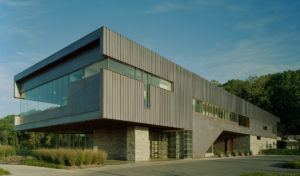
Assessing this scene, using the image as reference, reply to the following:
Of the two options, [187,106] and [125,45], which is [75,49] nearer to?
[125,45]

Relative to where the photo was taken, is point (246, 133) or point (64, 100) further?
point (246, 133)

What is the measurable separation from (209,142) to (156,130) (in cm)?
747

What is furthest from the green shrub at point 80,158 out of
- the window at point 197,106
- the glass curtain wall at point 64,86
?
the window at point 197,106

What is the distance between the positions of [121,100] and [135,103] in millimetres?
1515

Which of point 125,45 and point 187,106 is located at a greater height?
point 125,45

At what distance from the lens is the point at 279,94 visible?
61.0m

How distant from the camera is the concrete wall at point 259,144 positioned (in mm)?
43088

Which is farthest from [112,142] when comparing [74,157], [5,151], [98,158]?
[5,151]

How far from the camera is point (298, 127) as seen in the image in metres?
61.4

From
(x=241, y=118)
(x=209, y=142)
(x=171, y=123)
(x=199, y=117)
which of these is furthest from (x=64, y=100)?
(x=241, y=118)

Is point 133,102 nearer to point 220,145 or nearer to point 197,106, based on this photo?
point 197,106

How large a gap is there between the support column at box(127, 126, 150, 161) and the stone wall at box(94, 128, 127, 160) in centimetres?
248

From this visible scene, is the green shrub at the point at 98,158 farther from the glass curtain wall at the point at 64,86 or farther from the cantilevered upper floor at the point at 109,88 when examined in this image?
the glass curtain wall at the point at 64,86

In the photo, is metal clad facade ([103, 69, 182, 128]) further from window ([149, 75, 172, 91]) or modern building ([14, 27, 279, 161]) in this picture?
window ([149, 75, 172, 91])
